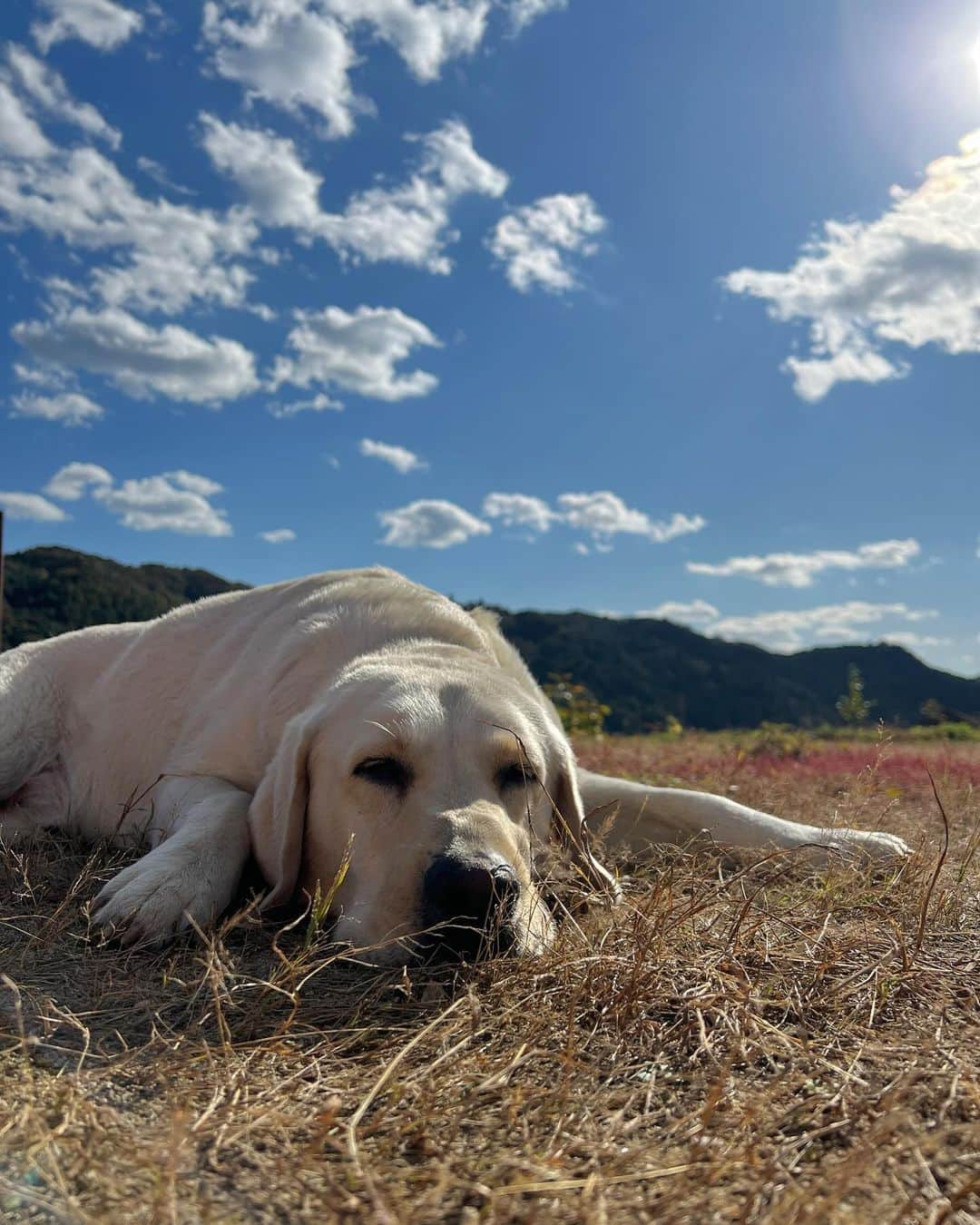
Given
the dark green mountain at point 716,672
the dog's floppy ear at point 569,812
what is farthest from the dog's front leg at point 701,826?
the dark green mountain at point 716,672

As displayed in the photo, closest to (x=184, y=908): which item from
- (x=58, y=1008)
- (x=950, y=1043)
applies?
(x=58, y=1008)

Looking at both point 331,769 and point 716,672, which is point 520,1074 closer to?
point 331,769

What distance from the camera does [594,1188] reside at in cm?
136

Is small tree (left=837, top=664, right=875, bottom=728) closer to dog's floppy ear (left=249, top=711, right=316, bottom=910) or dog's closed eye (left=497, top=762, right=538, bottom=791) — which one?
dog's closed eye (left=497, top=762, right=538, bottom=791)

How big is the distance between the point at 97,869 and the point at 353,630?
4.04ft

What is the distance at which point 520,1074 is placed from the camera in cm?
176

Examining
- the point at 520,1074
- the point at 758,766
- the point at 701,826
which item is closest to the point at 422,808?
the point at 520,1074

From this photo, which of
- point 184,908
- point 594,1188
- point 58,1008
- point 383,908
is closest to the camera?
point 594,1188

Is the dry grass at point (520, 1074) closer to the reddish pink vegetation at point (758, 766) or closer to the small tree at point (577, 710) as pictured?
the reddish pink vegetation at point (758, 766)

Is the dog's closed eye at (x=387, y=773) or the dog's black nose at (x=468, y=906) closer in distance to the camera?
the dog's black nose at (x=468, y=906)

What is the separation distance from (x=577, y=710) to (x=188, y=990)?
8.47 meters

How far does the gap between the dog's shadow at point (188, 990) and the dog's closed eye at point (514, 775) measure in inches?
25.9

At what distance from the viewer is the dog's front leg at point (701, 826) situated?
3547 mm

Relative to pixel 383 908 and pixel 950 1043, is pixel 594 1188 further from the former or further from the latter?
pixel 383 908
